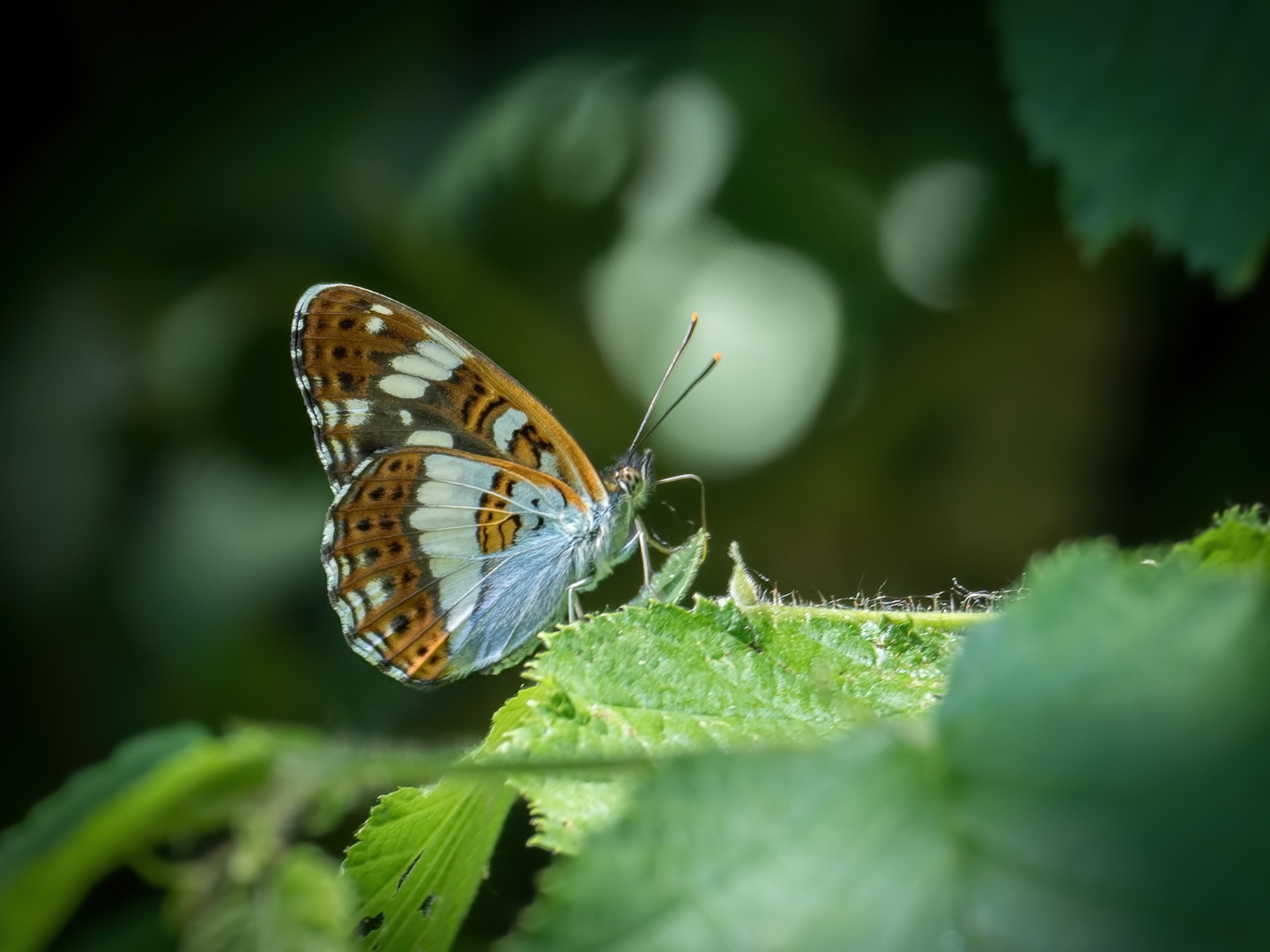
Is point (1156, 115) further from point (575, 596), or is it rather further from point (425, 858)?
point (425, 858)

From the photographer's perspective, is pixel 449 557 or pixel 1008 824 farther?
pixel 449 557

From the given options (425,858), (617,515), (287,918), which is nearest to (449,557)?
(617,515)

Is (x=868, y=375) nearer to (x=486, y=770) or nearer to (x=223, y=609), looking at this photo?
(x=223, y=609)

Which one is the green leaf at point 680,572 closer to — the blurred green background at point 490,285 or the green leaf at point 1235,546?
the green leaf at point 1235,546

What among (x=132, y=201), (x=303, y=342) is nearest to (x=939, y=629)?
(x=303, y=342)

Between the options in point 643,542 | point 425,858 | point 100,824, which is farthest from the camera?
point 643,542

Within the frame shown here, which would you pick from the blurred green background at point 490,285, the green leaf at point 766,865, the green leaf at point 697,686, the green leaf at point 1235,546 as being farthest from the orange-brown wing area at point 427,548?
the green leaf at point 766,865
